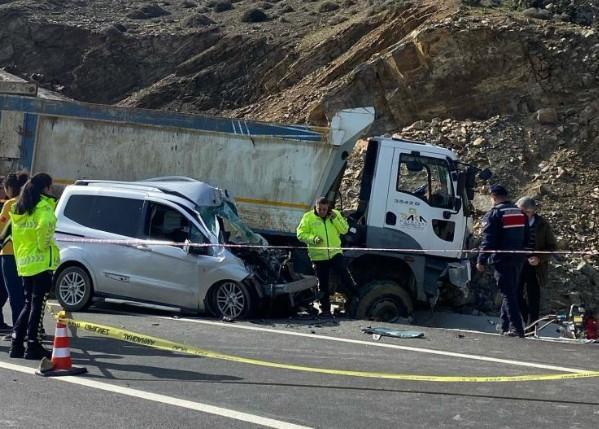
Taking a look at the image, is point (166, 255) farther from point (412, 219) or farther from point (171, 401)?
point (171, 401)

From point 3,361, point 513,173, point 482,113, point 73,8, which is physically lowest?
point 3,361

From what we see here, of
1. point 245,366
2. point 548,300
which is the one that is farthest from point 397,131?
point 245,366

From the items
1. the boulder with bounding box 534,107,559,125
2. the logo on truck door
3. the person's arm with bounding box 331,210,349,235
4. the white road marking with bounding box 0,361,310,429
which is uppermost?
the boulder with bounding box 534,107,559,125

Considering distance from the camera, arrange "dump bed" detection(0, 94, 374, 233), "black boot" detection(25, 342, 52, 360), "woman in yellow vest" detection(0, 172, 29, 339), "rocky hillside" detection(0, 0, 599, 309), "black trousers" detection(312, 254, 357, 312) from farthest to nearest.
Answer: "rocky hillside" detection(0, 0, 599, 309) < "dump bed" detection(0, 94, 374, 233) < "black trousers" detection(312, 254, 357, 312) < "woman in yellow vest" detection(0, 172, 29, 339) < "black boot" detection(25, 342, 52, 360)

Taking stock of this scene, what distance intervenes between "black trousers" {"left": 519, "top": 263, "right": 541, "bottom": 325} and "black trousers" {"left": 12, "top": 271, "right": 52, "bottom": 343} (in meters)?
6.46

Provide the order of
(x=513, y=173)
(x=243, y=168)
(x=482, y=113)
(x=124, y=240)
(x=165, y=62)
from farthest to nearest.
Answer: (x=165, y=62), (x=482, y=113), (x=513, y=173), (x=243, y=168), (x=124, y=240)

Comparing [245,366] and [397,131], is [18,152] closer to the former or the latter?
[245,366]

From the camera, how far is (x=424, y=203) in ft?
41.7

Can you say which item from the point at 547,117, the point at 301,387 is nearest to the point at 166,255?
the point at 301,387

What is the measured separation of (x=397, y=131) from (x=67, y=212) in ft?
44.7

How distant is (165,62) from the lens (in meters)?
40.2

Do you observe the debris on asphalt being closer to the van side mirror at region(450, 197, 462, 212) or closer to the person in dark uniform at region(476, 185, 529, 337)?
the person in dark uniform at region(476, 185, 529, 337)

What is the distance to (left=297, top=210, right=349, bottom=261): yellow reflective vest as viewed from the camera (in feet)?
39.7

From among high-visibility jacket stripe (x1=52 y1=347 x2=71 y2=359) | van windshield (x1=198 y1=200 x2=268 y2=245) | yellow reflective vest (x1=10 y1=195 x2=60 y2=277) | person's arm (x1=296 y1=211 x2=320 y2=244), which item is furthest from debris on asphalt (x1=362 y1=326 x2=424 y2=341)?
yellow reflective vest (x1=10 y1=195 x2=60 y2=277)
